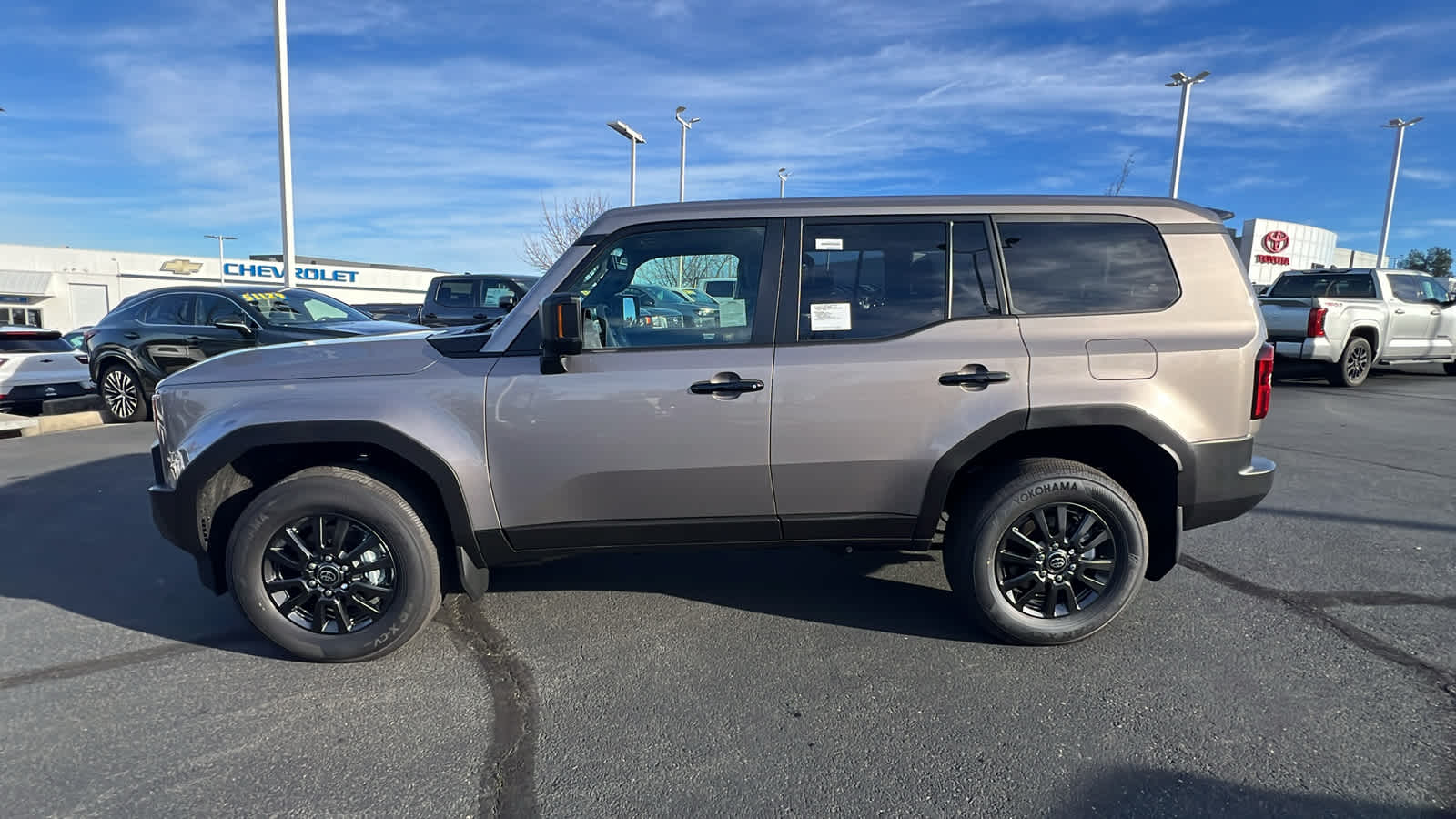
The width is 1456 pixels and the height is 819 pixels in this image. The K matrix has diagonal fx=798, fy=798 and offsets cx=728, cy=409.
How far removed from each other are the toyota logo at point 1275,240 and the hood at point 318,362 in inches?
2017

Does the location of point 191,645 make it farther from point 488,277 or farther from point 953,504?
point 488,277

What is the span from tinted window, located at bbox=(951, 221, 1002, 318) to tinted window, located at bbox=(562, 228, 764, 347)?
0.81 meters

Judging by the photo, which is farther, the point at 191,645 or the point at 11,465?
the point at 11,465

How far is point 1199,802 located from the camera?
93.8 inches

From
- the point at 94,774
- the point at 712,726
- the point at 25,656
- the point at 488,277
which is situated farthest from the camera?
the point at 488,277

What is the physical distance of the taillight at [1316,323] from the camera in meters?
11.6

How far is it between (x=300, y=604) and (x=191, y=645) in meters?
0.65

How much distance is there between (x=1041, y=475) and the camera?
3.27m

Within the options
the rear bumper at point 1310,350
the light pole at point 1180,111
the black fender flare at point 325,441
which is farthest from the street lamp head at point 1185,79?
the black fender flare at point 325,441

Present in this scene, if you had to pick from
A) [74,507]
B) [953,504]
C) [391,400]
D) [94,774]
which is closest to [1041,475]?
[953,504]

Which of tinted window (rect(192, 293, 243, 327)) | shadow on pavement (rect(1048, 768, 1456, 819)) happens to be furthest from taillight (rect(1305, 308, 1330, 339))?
tinted window (rect(192, 293, 243, 327))

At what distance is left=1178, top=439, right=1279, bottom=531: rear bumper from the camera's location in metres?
3.27

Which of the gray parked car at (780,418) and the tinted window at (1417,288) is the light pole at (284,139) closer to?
the gray parked car at (780,418)

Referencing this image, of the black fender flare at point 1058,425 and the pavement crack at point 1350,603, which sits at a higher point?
the black fender flare at point 1058,425
